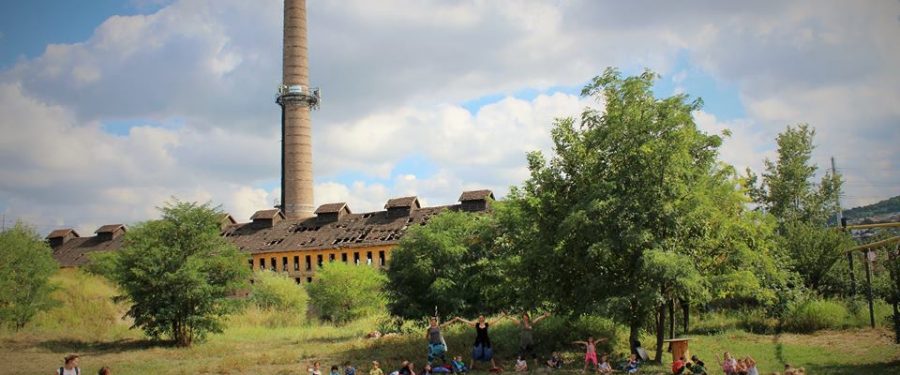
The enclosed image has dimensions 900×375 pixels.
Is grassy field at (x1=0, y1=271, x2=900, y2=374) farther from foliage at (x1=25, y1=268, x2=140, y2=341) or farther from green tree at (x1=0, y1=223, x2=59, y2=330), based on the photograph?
green tree at (x1=0, y1=223, x2=59, y2=330)

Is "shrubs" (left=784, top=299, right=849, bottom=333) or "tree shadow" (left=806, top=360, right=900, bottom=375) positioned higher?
"shrubs" (left=784, top=299, right=849, bottom=333)

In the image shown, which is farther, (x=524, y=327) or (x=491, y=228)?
(x=491, y=228)

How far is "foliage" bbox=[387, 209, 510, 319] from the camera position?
2875 cm

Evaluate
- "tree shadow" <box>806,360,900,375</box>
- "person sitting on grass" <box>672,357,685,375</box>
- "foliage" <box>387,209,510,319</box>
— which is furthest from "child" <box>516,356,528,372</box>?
"foliage" <box>387,209,510,319</box>

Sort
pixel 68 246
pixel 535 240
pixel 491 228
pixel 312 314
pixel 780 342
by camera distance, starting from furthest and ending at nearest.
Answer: pixel 68 246
pixel 312 314
pixel 491 228
pixel 780 342
pixel 535 240

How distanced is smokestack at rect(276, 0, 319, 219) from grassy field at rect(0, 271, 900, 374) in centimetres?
4061

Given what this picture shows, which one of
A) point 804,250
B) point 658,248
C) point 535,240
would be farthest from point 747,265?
point 804,250

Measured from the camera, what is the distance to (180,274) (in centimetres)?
2909

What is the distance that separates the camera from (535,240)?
71.7 ft

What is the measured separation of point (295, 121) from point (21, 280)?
4346 cm

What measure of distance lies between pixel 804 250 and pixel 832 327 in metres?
7.16

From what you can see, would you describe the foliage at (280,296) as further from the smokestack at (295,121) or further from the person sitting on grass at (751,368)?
the person sitting on grass at (751,368)

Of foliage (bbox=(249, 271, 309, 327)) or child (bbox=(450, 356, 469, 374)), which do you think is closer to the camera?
child (bbox=(450, 356, 469, 374))

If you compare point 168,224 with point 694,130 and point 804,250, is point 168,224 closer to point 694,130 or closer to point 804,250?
point 694,130
